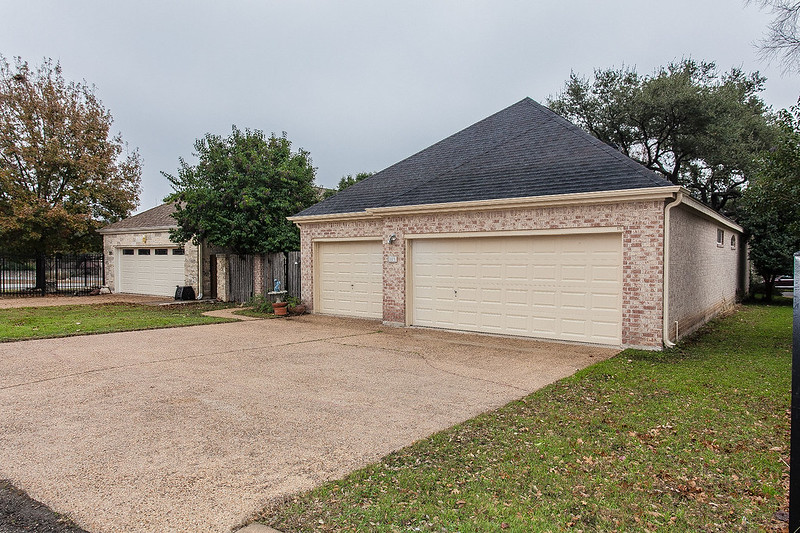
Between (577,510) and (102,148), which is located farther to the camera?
(102,148)

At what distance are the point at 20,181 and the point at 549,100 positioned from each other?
25.9 meters

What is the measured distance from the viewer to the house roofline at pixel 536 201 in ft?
28.0

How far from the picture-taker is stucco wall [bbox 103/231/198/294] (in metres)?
19.4

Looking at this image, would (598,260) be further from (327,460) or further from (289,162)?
(289,162)

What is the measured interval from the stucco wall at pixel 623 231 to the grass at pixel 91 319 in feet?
17.2

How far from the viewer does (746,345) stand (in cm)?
964

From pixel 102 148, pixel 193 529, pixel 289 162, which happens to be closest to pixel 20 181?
pixel 102 148

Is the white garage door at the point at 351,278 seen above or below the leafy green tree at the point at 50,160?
below

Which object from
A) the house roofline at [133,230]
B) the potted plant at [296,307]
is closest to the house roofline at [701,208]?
the potted plant at [296,307]

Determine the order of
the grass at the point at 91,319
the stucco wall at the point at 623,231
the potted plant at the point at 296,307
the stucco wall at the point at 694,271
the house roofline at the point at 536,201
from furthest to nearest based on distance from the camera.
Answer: the potted plant at the point at 296,307
the grass at the point at 91,319
the stucco wall at the point at 694,271
the stucco wall at the point at 623,231
the house roofline at the point at 536,201

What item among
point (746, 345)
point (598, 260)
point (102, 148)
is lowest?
point (746, 345)

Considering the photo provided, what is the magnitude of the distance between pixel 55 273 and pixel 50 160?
544 centimetres

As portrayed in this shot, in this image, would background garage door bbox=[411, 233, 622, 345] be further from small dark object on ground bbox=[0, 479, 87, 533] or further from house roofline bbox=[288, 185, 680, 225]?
small dark object on ground bbox=[0, 479, 87, 533]

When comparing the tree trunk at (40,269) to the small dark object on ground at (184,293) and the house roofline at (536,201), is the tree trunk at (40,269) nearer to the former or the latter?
the small dark object on ground at (184,293)
